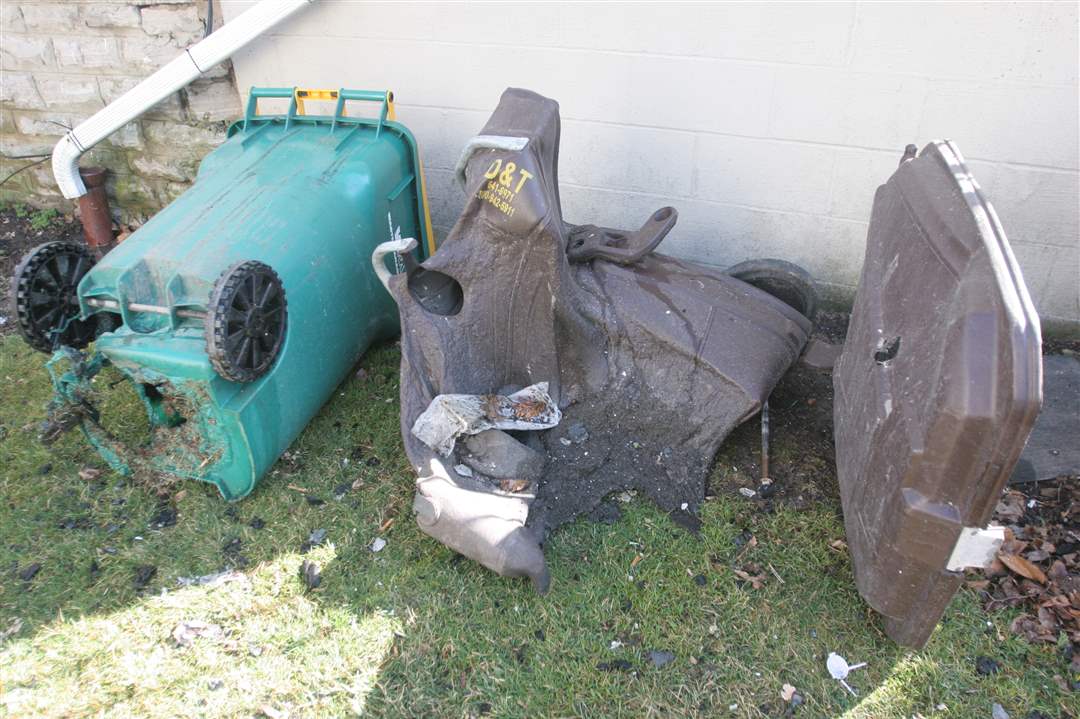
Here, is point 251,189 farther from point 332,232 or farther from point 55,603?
point 55,603

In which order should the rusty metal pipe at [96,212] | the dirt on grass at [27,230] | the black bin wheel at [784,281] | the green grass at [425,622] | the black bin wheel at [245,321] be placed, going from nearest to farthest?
1. the green grass at [425,622]
2. the black bin wheel at [245,321]
3. the black bin wheel at [784,281]
4. the rusty metal pipe at [96,212]
5. the dirt on grass at [27,230]

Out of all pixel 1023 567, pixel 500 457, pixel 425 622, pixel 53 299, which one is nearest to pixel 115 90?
pixel 53 299

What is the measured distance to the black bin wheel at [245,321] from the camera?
2.72 metres

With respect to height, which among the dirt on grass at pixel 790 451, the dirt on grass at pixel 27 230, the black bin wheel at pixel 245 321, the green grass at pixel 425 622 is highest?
the black bin wheel at pixel 245 321

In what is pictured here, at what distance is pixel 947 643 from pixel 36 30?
19.0ft

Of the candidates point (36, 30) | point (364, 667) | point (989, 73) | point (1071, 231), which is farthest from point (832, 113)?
point (36, 30)

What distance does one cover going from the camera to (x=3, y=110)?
5031 mm

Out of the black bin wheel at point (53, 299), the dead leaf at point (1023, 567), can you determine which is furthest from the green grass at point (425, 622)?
the black bin wheel at point (53, 299)

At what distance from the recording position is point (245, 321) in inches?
111

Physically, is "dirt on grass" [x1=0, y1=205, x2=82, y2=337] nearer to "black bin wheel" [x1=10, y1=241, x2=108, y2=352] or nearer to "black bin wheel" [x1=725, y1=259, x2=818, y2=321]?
"black bin wheel" [x1=10, y1=241, x2=108, y2=352]

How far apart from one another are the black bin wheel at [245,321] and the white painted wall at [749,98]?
1.81 metres

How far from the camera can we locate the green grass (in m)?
2.43

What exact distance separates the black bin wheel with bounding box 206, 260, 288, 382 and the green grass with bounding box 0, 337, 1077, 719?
629mm

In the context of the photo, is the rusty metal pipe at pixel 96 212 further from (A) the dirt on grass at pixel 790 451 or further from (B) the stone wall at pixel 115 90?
(A) the dirt on grass at pixel 790 451
